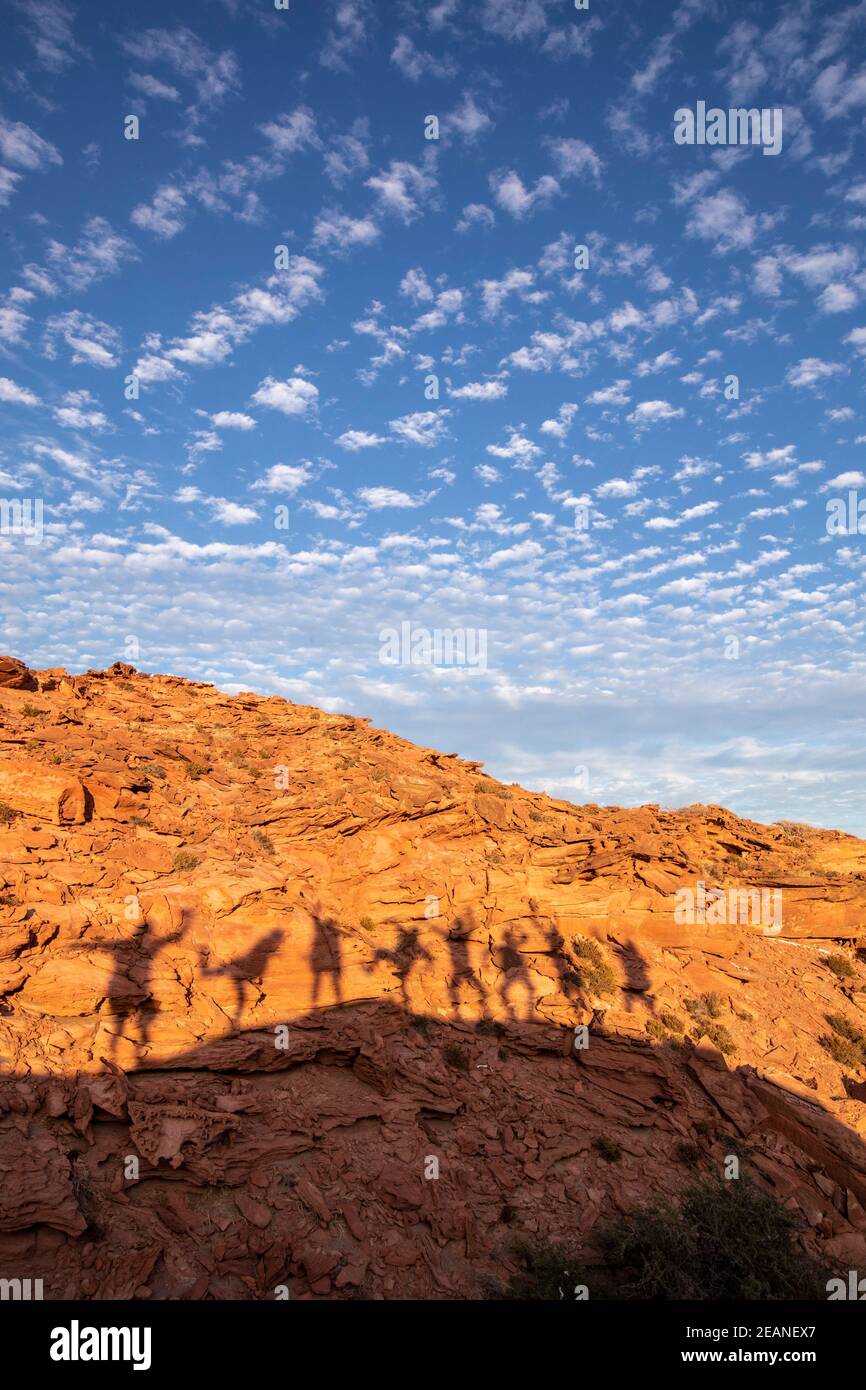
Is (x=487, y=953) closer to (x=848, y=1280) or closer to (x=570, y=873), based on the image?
(x=570, y=873)

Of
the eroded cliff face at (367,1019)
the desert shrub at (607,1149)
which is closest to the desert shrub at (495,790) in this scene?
the eroded cliff face at (367,1019)

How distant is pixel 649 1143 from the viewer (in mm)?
15430

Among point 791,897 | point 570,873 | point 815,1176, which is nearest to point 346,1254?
point 815,1176

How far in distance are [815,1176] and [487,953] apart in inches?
363

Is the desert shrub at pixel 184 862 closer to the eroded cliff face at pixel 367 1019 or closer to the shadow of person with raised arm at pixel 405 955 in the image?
the eroded cliff face at pixel 367 1019

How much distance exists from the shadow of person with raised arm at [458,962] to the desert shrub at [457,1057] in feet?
4.09

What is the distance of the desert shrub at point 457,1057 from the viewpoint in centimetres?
1642

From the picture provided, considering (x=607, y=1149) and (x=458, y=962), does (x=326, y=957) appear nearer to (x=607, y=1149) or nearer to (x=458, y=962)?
(x=458, y=962)

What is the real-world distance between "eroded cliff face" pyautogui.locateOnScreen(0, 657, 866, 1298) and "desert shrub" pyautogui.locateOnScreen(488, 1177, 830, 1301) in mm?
762

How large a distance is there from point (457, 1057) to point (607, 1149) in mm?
3990

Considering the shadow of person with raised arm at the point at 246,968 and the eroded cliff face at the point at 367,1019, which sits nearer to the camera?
the eroded cliff face at the point at 367,1019

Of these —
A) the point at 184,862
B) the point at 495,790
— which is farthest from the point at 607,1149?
the point at 495,790

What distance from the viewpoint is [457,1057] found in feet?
54.1

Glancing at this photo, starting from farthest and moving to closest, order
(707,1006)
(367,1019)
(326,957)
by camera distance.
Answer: (707,1006)
(326,957)
(367,1019)
